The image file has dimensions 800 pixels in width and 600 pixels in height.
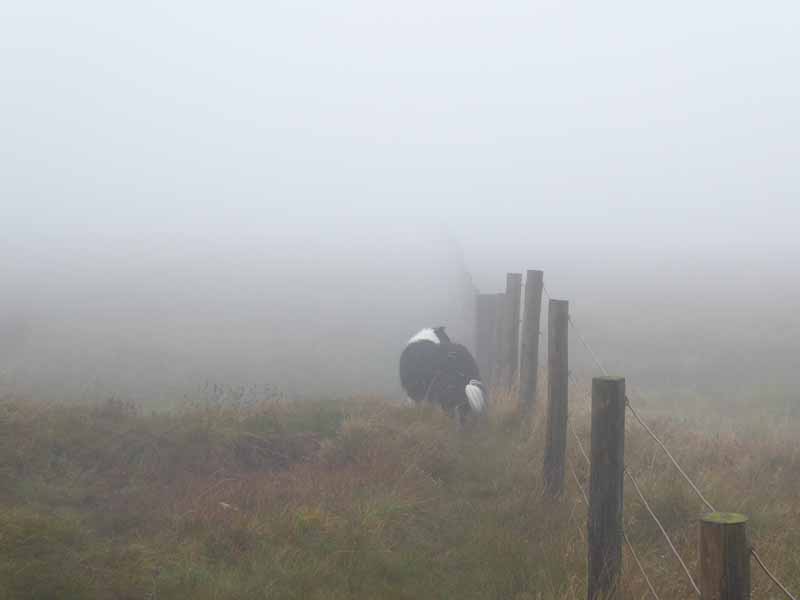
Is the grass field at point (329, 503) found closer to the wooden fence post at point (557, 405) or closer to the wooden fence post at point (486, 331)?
the wooden fence post at point (557, 405)

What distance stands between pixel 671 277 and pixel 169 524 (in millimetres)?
25078

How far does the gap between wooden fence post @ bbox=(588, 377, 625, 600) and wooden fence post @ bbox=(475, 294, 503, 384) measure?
7.77 m

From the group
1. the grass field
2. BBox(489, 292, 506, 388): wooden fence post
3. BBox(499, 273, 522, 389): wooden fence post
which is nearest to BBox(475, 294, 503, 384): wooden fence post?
BBox(489, 292, 506, 388): wooden fence post

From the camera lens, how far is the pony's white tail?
988cm

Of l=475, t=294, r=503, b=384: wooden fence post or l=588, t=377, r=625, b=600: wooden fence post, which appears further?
l=475, t=294, r=503, b=384: wooden fence post

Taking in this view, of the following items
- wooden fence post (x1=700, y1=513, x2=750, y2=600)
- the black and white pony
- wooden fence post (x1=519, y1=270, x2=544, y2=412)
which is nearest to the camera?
wooden fence post (x1=700, y1=513, x2=750, y2=600)

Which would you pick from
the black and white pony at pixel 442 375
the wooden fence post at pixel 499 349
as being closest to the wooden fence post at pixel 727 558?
the black and white pony at pixel 442 375

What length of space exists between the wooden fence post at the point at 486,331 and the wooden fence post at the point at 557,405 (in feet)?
18.5

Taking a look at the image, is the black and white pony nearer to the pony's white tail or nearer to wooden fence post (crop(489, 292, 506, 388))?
the pony's white tail

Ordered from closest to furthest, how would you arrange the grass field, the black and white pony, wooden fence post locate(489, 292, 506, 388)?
the grass field
the black and white pony
wooden fence post locate(489, 292, 506, 388)

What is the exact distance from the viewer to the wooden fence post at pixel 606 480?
4.77 m

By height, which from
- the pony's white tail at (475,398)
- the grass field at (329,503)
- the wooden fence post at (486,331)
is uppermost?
the wooden fence post at (486,331)

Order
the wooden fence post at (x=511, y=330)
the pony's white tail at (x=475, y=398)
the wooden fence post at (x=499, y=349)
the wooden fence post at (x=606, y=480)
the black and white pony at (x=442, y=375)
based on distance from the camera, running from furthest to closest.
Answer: the wooden fence post at (x=499, y=349), the wooden fence post at (x=511, y=330), the black and white pony at (x=442, y=375), the pony's white tail at (x=475, y=398), the wooden fence post at (x=606, y=480)

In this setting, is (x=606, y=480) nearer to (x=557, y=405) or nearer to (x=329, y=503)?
(x=557, y=405)
